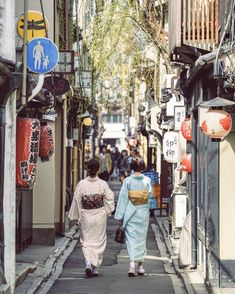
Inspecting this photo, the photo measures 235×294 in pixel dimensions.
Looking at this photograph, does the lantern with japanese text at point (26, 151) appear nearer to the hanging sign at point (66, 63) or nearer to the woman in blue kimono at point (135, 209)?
the woman in blue kimono at point (135, 209)

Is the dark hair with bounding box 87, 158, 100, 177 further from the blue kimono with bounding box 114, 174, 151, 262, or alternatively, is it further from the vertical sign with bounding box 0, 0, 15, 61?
the vertical sign with bounding box 0, 0, 15, 61

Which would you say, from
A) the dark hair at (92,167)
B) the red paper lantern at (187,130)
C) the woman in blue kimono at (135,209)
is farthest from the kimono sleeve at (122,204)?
the red paper lantern at (187,130)

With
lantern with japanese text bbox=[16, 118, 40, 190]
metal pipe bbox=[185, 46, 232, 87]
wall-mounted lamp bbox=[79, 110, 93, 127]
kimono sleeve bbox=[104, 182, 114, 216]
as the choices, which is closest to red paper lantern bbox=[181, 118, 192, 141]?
metal pipe bbox=[185, 46, 232, 87]

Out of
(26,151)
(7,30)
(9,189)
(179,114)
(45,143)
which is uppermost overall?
(7,30)

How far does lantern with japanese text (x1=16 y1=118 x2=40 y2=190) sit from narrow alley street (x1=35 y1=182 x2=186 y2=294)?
1.87m

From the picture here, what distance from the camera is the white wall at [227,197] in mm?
14453

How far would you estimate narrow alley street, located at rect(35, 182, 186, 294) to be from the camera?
15.3 m

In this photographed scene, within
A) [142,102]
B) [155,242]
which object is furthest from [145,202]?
[142,102]

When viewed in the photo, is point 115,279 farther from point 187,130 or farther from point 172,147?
point 172,147

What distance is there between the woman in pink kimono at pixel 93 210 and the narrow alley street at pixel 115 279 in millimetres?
523

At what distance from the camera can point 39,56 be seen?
15.1 m

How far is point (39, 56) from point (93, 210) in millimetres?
3402

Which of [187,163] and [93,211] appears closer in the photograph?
[93,211]

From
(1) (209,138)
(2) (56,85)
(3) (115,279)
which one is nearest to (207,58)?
(1) (209,138)
